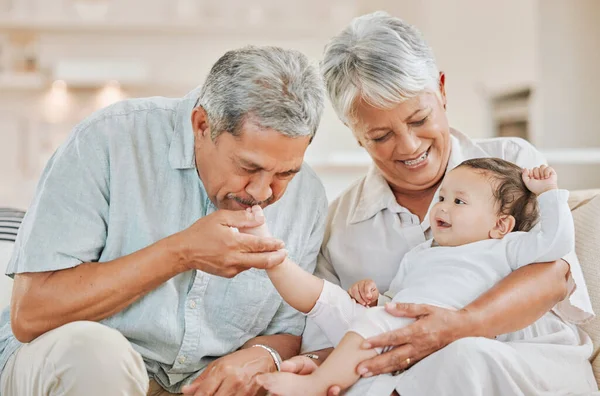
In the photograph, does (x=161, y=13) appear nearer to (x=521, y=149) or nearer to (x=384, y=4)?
(x=384, y=4)

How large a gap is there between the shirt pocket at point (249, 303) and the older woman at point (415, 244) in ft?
0.41

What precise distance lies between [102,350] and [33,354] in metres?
0.18

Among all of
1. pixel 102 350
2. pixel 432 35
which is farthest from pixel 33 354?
pixel 432 35

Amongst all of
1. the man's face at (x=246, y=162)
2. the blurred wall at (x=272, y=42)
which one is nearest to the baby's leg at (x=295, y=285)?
the man's face at (x=246, y=162)

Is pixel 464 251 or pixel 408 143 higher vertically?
pixel 408 143

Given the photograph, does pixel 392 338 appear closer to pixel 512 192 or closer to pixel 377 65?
pixel 512 192

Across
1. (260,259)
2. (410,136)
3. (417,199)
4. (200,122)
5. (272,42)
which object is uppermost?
(200,122)

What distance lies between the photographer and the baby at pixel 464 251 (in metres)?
1.77

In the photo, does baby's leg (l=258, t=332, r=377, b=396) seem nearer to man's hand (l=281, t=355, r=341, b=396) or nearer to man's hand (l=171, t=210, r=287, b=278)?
man's hand (l=281, t=355, r=341, b=396)

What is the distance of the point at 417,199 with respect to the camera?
222 cm

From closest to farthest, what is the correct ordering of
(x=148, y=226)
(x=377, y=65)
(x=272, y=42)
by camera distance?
(x=148, y=226), (x=377, y=65), (x=272, y=42)

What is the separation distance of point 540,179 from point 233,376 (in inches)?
33.5

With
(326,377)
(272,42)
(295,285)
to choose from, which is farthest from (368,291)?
(272,42)

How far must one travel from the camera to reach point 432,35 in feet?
24.0
